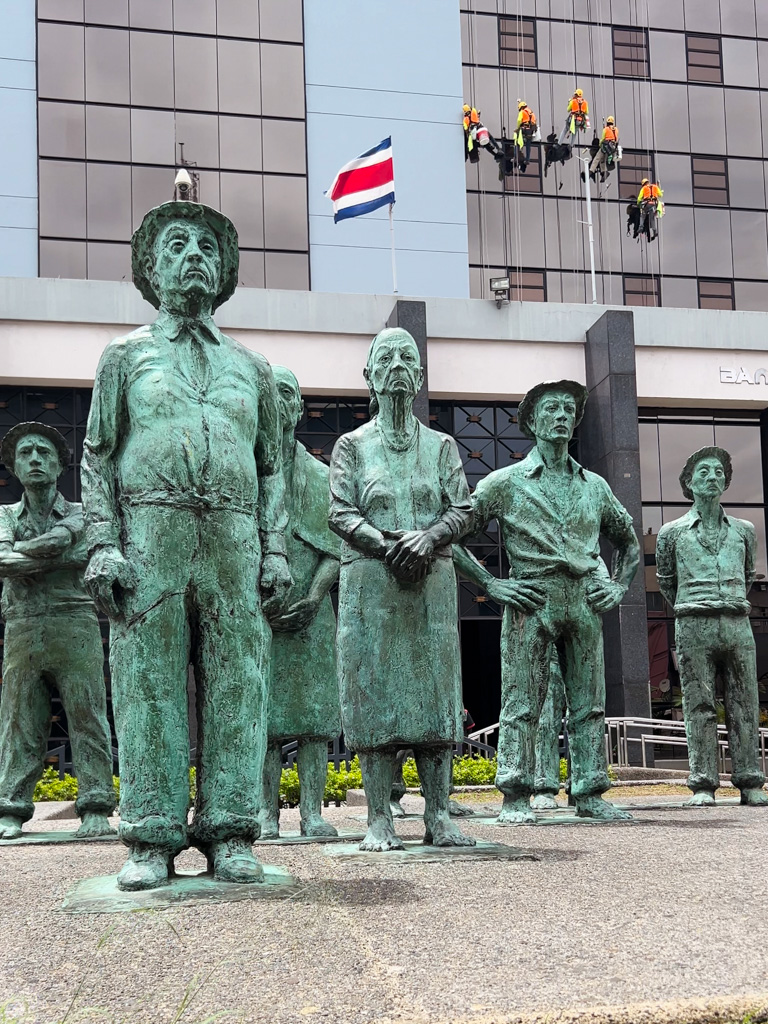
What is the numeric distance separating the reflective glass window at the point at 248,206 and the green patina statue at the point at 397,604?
2048 cm

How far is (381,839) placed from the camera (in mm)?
6145

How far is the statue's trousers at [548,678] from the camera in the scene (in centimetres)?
785

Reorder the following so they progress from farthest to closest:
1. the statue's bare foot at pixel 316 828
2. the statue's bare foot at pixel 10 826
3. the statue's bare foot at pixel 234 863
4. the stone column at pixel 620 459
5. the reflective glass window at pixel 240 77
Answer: the reflective glass window at pixel 240 77 → the stone column at pixel 620 459 → the statue's bare foot at pixel 10 826 → the statue's bare foot at pixel 316 828 → the statue's bare foot at pixel 234 863

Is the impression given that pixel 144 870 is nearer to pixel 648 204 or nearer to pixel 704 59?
pixel 648 204

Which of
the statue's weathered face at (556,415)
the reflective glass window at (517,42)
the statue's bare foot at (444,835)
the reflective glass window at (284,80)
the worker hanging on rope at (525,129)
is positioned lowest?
the statue's bare foot at (444,835)

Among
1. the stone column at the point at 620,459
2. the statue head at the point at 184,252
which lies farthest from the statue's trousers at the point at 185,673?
the stone column at the point at 620,459

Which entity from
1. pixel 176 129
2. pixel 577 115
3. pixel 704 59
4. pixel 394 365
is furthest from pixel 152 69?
pixel 394 365

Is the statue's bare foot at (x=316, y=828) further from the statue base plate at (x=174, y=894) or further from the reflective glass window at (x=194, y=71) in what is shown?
the reflective glass window at (x=194, y=71)

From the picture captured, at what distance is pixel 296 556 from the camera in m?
7.89

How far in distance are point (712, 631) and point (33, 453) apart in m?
4.96

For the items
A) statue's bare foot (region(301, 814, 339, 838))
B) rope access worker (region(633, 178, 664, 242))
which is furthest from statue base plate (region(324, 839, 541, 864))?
rope access worker (region(633, 178, 664, 242))

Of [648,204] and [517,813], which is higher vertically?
[648,204]

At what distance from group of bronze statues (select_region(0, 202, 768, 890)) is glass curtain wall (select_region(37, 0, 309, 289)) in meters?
17.6

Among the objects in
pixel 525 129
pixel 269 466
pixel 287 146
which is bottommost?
pixel 269 466
